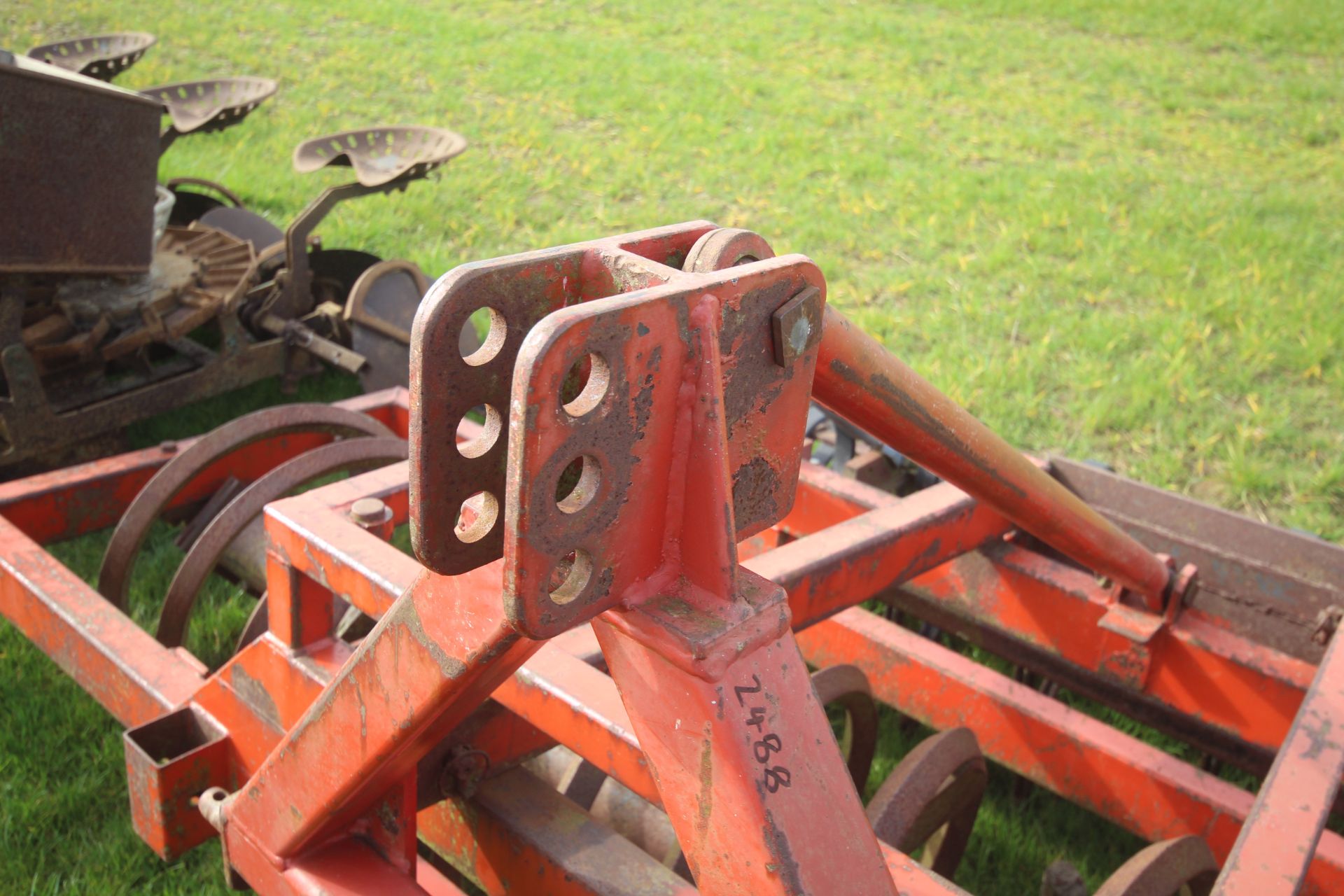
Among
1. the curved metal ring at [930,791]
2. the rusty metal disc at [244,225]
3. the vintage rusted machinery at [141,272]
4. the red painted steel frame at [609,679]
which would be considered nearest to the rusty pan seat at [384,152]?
the vintage rusted machinery at [141,272]

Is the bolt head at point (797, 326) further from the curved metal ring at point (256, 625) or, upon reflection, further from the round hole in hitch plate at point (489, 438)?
the curved metal ring at point (256, 625)

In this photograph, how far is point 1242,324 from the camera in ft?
17.8

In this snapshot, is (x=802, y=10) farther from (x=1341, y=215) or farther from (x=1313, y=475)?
(x=1313, y=475)

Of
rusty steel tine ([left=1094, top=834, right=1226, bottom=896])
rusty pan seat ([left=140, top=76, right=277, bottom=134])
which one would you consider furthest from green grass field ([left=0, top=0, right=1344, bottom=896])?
rusty pan seat ([left=140, top=76, right=277, bottom=134])

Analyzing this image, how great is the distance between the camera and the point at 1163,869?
2066 mm

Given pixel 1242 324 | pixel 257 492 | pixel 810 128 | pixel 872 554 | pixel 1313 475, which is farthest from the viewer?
pixel 810 128

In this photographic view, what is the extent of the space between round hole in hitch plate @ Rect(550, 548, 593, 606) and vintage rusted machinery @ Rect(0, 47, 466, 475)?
2.62m

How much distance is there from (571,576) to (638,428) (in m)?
0.16

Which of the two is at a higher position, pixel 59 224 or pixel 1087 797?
pixel 59 224

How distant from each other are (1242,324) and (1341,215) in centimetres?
214

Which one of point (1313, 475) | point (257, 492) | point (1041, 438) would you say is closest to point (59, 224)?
point (257, 492)

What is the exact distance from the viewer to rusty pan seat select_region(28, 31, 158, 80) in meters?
4.46

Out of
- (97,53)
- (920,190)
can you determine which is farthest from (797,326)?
(920,190)

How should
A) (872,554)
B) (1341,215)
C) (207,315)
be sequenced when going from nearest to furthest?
(872,554) < (207,315) < (1341,215)
